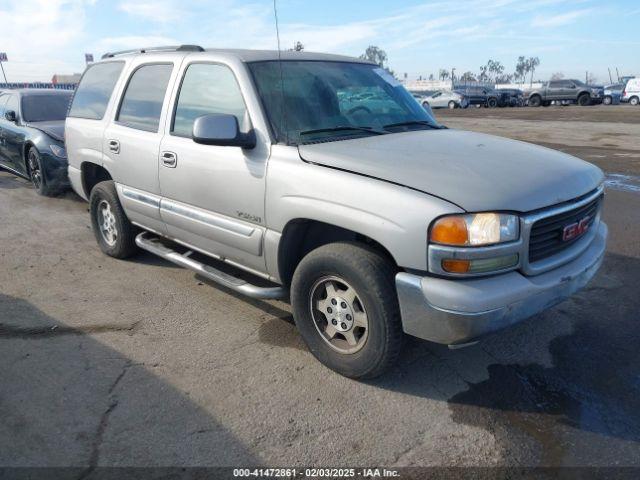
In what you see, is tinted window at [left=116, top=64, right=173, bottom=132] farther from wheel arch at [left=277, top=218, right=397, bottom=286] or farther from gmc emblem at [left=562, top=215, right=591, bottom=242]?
gmc emblem at [left=562, top=215, right=591, bottom=242]

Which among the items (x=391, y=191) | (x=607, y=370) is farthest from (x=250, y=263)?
(x=607, y=370)

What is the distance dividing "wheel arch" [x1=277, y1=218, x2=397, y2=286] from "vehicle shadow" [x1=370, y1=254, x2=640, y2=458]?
31.7 inches

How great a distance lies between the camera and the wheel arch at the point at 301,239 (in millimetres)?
3289

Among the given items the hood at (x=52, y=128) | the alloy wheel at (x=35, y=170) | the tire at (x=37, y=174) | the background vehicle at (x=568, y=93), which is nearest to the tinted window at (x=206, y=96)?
the hood at (x=52, y=128)

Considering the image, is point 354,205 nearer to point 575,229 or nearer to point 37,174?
point 575,229

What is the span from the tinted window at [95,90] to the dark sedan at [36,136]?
2.30 m

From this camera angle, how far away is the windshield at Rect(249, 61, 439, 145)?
349cm

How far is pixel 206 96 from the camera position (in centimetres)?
388

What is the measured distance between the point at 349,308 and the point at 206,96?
6.33 ft

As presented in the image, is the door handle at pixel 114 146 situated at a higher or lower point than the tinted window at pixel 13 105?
lower

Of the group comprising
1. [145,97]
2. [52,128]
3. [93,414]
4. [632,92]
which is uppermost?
[145,97]

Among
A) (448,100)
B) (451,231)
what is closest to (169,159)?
(451,231)

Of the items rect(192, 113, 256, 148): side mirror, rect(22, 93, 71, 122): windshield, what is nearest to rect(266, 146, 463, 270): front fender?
rect(192, 113, 256, 148): side mirror

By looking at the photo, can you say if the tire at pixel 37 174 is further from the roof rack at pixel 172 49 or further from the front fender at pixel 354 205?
the front fender at pixel 354 205
